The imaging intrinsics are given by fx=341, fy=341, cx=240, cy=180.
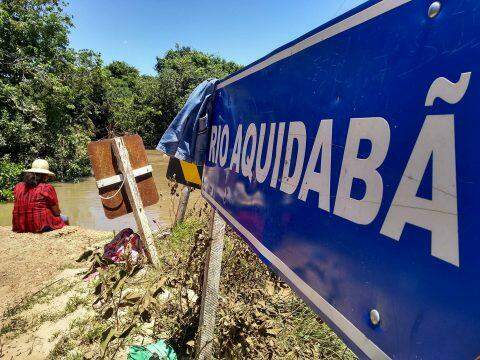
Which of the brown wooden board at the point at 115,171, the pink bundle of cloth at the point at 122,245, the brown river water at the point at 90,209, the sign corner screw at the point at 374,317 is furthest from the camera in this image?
→ the brown river water at the point at 90,209

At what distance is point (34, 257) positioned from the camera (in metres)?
5.05

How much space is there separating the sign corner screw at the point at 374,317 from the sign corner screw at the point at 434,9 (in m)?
0.53

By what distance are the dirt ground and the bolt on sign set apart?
215cm

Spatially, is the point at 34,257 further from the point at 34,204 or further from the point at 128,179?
the point at 128,179

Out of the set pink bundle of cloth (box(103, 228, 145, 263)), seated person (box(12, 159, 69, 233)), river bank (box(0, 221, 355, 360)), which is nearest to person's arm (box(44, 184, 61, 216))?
seated person (box(12, 159, 69, 233))

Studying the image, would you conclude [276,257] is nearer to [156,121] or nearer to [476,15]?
[476,15]

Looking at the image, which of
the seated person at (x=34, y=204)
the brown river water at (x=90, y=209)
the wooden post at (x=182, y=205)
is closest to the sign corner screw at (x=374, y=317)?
the wooden post at (x=182, y=205)

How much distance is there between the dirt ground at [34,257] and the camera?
4.19 m

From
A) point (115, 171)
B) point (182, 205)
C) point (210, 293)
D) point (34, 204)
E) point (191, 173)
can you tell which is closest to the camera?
point (210, 293)

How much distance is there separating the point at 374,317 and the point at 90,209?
408 inches

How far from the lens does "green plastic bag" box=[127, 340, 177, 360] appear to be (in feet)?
6.33

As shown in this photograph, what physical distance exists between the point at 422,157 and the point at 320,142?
291 mm

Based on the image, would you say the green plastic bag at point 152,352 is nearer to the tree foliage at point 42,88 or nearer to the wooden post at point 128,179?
the wooden post at point 128,179

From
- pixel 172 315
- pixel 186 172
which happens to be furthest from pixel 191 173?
pixel 172 315
